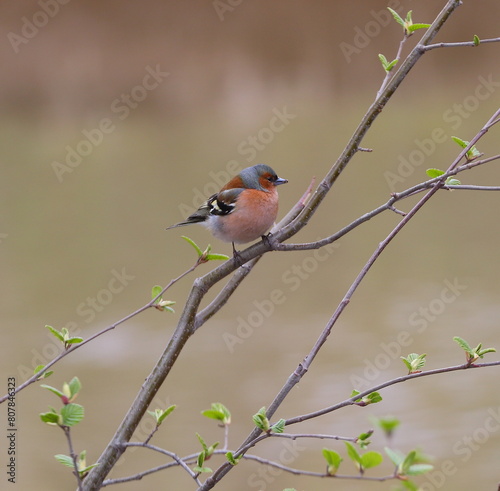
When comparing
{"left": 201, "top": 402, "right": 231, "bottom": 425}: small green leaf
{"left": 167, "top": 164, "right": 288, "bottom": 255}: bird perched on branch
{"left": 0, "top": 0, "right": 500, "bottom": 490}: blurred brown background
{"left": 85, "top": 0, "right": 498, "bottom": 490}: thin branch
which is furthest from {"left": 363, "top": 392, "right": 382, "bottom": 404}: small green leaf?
{"left": 0, "top": 0, "right": 500, "bottom": 490}: blurred brown background

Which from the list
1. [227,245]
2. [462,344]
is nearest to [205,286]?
[462,344]

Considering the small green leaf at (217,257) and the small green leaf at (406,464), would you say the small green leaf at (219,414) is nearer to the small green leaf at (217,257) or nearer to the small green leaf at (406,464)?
the small green leaf at (217,257)

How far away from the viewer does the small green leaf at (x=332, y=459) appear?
3.51ft

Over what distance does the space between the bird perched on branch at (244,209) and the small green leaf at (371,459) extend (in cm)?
152

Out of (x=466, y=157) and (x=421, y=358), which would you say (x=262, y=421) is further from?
(x=466, y=157)

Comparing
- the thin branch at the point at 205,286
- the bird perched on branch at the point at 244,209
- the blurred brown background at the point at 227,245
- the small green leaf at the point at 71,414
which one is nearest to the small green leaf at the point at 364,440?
the thin branch at the point at 205,286

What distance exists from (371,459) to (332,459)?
113mm

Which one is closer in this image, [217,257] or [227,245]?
[217,257]

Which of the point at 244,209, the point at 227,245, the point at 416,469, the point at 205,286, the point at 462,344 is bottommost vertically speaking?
the point at 416,469

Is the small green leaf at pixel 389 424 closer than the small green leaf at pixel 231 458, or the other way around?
the small green leaf at pixel 389 424

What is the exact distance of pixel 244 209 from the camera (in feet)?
8.30

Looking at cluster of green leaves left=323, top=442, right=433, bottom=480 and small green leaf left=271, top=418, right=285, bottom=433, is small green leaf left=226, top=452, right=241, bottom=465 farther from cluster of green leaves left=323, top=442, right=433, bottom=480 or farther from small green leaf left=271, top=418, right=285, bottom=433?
cluster of green leaves left=323, top=442, right=433, bottom=480

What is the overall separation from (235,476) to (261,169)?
2051 mm

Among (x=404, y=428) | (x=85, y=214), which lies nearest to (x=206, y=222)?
(x=404, y=428)
